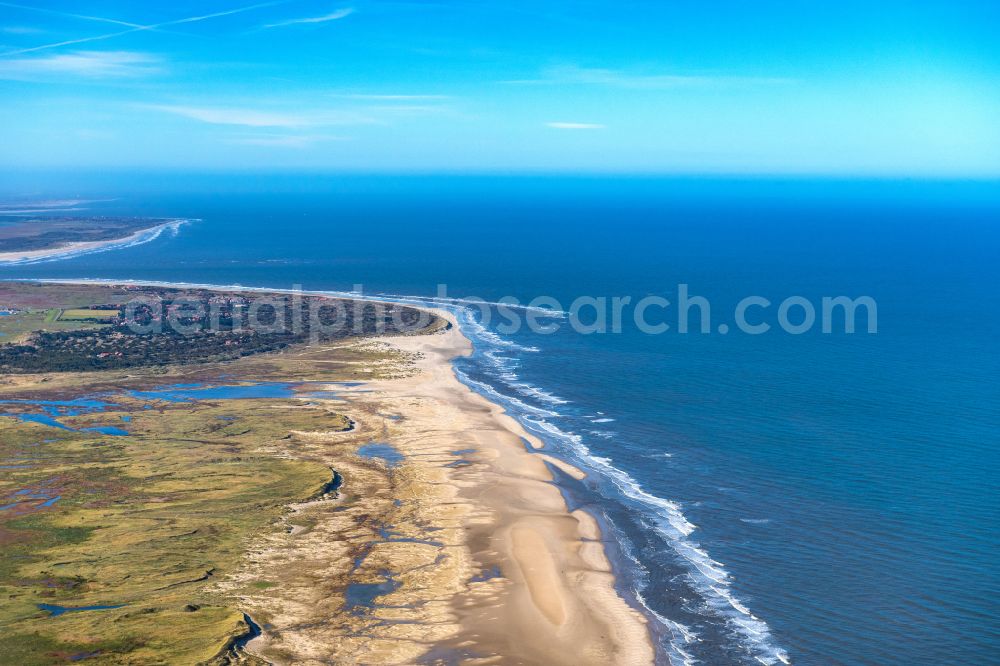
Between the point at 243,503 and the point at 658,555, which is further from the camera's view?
the point at 243,503

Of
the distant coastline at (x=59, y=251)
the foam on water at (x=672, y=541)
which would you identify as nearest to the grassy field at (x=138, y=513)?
the foam on water at (x=672, y=541)

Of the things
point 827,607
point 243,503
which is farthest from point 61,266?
point 827,607

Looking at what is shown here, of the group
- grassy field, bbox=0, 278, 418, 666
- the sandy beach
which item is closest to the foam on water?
the sandy beach

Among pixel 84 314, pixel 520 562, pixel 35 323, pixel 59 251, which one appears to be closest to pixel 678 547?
pixel 520 562

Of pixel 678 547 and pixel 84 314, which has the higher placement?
pixel 84 314

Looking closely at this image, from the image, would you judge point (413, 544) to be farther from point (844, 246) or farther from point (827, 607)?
point (844, 246)

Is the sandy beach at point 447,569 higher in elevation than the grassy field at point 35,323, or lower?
lower

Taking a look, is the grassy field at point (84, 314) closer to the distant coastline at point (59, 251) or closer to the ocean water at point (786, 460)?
the ocean water at point (786, 460)

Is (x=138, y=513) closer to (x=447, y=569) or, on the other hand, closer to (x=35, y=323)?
(x=447, y=569)
